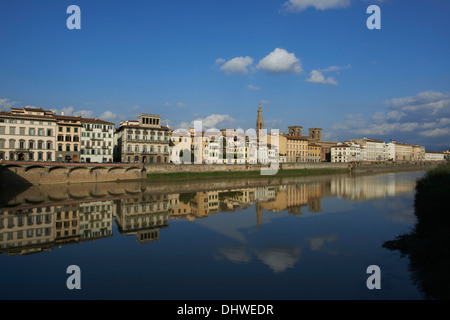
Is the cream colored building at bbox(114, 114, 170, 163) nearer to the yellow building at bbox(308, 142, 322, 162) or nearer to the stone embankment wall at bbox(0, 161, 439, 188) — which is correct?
the stone embankment wall at bbox(0, 161, 439, 188)

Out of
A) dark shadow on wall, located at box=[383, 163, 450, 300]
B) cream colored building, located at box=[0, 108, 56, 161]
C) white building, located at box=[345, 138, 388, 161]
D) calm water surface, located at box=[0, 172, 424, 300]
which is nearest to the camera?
dark shadow on wall, located at box=[383, 163, 450, 300]

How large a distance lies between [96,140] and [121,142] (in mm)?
7703

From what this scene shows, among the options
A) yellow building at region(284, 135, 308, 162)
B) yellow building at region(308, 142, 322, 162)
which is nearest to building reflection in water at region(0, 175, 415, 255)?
yellow building at region(284, 135, 308, 162)

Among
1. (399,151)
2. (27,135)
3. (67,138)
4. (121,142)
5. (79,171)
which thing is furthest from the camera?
(399,151)

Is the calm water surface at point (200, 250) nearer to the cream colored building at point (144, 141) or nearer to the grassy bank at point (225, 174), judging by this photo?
the grassy bank at point (225, 174)

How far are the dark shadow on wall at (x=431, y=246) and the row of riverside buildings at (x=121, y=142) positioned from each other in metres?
33.5

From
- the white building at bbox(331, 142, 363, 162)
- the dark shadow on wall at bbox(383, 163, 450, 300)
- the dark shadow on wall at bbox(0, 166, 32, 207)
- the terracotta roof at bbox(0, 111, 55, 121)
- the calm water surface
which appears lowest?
the calm water surface

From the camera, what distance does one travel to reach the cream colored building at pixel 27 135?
4912 centimetres

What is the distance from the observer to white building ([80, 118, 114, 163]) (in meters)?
59.7

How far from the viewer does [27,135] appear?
51.0m

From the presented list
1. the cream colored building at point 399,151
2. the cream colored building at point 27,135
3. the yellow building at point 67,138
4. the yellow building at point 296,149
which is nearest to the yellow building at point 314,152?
the yellow building at point 296,149

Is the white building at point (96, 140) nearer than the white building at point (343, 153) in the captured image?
Yes

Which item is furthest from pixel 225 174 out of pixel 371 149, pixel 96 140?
pixel 371 149

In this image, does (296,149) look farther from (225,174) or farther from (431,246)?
(431,246)
